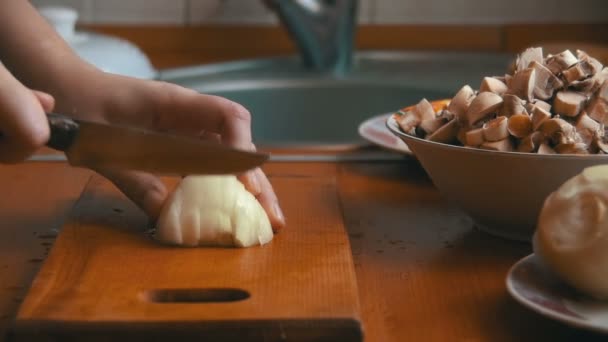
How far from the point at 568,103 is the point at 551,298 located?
0.70ft

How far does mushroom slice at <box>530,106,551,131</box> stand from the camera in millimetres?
810

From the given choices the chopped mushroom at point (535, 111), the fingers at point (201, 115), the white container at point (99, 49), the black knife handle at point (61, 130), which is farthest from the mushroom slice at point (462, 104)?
the white container at point (99, 49)

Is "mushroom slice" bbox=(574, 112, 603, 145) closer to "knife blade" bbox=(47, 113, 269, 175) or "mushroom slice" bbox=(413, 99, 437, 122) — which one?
"mushroom slice" bbox=(413, 99, 437, 122)

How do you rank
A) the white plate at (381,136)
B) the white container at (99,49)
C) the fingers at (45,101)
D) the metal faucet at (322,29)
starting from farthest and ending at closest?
the metal faucet at (322,29)
the white container at (99,49)
the white plate at (381,136)
the fingers at (45,101)

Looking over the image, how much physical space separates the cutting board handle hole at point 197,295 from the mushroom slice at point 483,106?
0.28m

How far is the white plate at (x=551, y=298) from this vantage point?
642 mm

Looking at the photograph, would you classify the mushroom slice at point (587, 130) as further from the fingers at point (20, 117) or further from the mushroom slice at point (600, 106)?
the fingers at point (20, 117)

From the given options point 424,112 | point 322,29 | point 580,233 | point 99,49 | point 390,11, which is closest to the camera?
point 580,233

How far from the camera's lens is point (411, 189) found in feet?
3.53

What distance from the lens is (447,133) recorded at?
0.88 m

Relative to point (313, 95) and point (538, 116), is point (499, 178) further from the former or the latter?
point (313, 95)

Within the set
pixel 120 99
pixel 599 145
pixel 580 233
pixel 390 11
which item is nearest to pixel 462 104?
pixel 599 145

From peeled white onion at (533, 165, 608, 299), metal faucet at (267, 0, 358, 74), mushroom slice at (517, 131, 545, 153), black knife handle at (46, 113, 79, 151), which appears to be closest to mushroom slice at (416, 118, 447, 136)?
mushroom slice at (517, 131, 545, 153)

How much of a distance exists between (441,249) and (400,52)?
3.94 ft
